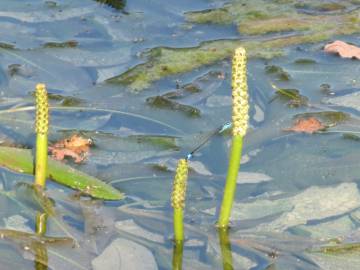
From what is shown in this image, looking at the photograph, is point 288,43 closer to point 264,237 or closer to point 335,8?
point 335,8

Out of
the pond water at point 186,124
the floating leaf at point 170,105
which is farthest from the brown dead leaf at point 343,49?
the floating leaf at point 170,105

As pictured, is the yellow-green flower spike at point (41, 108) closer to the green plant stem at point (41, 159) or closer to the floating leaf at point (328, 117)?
the green plant stem at point (41, 159)

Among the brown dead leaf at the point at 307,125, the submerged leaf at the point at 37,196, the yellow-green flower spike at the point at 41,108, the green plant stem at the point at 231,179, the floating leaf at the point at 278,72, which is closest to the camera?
the green plant stem at the point at 231,179

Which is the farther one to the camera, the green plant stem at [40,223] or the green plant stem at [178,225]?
the green plant stem at [40,223]

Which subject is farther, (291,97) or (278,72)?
(278,72)

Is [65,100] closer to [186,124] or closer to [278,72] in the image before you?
[186,124]

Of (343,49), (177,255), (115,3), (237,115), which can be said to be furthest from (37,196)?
(115,3)

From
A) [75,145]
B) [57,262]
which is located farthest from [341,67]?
[57,262]
